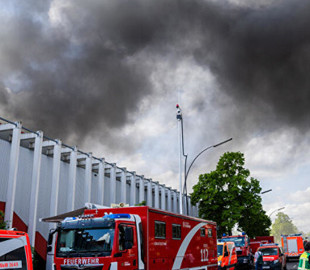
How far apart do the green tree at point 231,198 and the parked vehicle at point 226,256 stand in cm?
1413

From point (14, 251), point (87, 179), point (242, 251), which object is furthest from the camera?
point (87, 179)

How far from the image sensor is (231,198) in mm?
38344

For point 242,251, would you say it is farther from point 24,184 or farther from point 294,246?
point 24,184

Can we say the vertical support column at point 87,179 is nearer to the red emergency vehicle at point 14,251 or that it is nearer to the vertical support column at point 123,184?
the vertical support column at point 123,184

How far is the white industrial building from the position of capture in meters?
24.0

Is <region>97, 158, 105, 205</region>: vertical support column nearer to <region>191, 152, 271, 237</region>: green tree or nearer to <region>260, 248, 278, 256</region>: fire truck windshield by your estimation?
<region>191, 152, 271, 237</region>: green tree

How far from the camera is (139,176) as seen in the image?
41.6m

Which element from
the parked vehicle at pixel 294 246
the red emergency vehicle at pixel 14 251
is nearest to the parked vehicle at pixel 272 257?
the parked vehicle at pixel 294 246

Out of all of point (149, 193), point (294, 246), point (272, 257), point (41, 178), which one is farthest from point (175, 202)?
point (272, 257)

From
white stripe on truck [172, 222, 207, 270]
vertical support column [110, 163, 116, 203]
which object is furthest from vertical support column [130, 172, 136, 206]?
white stripe on truck [172, 222, 207, 270]

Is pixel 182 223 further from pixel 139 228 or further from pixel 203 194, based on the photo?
pixel 203 194

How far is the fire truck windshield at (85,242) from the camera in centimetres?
1034

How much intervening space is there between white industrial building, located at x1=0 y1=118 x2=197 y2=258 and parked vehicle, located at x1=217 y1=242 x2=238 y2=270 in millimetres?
11887

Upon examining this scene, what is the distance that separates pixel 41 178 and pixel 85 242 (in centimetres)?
1893
